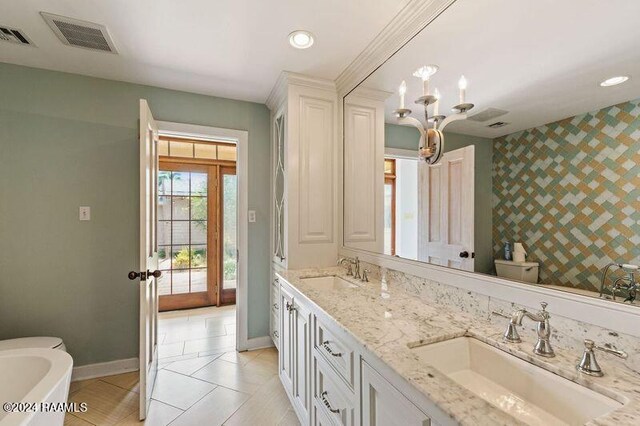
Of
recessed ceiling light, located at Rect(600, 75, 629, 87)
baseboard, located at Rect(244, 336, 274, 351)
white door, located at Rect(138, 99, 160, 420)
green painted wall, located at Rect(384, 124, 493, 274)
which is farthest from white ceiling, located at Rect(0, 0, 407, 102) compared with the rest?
baseboard, located at Rect(244, 336, 274, 351)

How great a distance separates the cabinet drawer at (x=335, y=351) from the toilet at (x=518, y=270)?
733mm

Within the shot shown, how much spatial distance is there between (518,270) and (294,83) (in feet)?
6.66

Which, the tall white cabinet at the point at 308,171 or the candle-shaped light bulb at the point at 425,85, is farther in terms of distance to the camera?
the tall white cabinet at the point at 308,171

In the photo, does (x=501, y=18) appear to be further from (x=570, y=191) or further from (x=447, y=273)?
(x=447, y=273)

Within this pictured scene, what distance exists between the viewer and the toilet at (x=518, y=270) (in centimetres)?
113

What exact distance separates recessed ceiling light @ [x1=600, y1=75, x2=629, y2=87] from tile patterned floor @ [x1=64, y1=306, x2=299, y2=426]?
89.9 inches

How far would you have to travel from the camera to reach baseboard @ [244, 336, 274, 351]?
2840 mm

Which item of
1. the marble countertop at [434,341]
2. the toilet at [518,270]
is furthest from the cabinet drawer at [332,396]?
the toilet at [518,270]

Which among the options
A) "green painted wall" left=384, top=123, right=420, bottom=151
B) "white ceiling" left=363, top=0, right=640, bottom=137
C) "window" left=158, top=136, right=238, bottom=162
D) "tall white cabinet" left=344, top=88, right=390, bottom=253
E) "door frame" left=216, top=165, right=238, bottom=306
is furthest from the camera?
"door frame" left=216, top=165, right=238, bottom=306

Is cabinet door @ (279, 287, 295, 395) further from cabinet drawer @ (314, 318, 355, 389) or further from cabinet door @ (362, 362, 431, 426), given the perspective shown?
cabinet door @ (362, 362, 431, 426)

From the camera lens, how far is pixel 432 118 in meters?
1.58

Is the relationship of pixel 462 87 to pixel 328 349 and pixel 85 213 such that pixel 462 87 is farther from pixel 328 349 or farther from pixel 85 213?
pixel 85 213

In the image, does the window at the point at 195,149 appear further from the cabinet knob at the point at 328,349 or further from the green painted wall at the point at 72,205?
the cabinet knob at the point at 328,349

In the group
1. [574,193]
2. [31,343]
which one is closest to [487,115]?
[574,193]
